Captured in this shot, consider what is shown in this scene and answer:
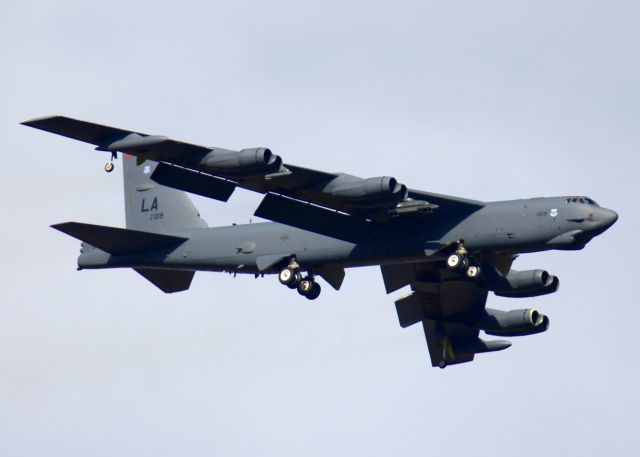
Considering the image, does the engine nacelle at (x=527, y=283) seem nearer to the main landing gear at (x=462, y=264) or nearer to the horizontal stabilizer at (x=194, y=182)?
the main landing gear at (x=462, y=264)

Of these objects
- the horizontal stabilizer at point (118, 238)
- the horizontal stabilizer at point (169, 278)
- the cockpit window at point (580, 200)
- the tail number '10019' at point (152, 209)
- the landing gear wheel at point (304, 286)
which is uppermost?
the tail number '10019' at point (152, 209)

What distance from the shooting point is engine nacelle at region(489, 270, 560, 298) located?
162 feet

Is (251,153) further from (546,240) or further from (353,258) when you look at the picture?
(546,240)

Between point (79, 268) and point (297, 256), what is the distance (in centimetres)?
773

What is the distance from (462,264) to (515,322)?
7710mm

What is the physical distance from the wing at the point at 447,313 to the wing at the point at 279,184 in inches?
235

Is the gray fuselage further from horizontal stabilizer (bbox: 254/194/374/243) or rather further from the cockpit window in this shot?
horizontal stabilizer (bbox: 254/194/374/243)

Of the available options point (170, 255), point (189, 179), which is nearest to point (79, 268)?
point (170, 255)

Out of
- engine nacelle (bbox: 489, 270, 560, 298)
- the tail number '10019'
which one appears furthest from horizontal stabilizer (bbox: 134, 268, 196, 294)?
engine nacelle (bbox: 489, 270, 560, 298)

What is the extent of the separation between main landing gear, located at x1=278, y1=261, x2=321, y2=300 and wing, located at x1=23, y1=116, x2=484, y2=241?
1470mm

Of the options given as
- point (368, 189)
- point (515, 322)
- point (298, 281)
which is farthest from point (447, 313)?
point (368, 189)

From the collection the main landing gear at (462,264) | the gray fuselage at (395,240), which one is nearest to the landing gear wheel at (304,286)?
the gray fuselage at (395,240)

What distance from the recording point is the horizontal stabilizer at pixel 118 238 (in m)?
49.4

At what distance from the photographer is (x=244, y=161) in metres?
43.1
